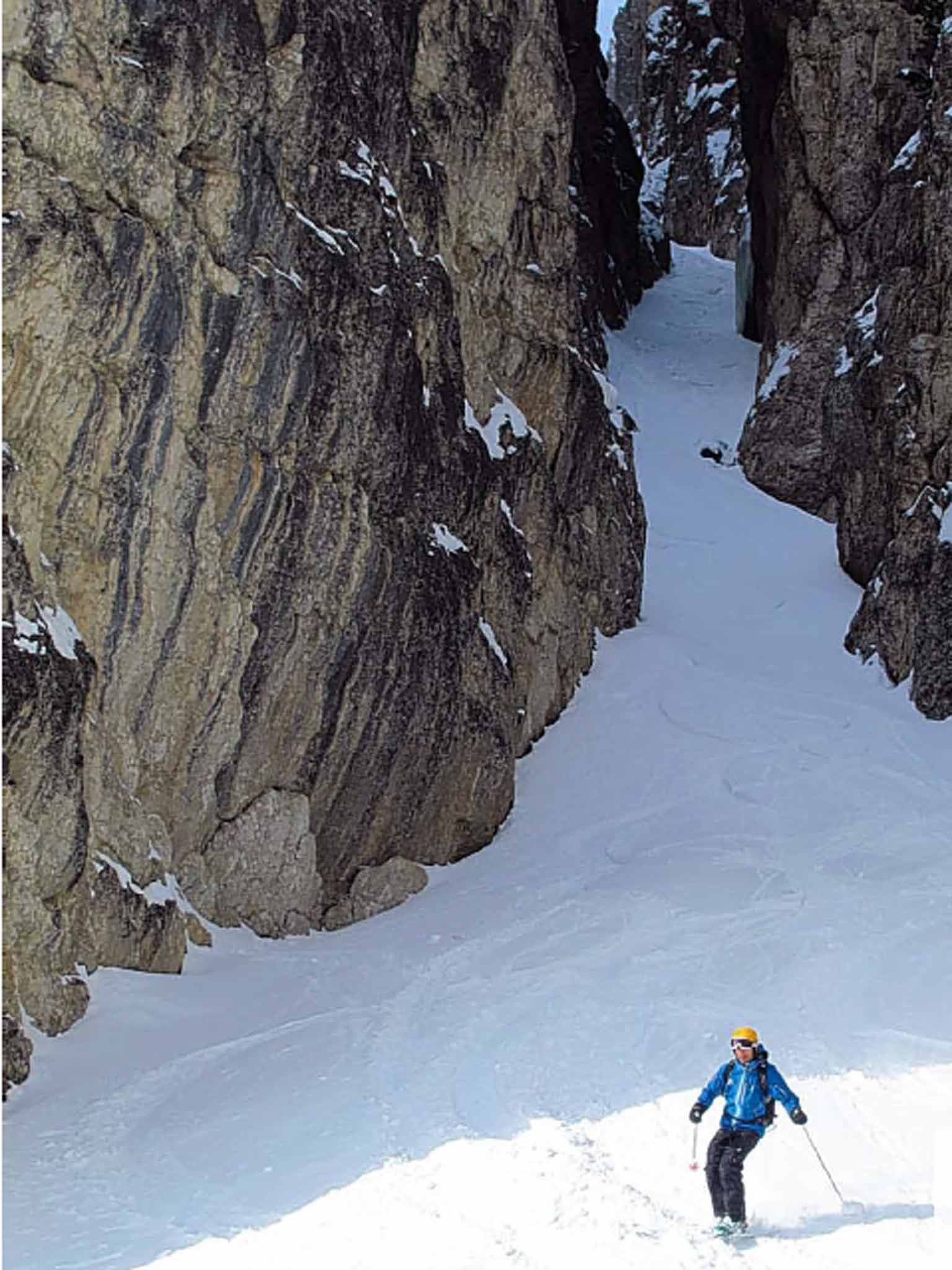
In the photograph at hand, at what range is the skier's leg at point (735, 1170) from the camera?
32.9 ft

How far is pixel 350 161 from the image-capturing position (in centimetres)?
1923

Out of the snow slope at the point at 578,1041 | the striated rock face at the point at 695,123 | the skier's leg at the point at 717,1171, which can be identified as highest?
the striated rock face at the point at 695,123

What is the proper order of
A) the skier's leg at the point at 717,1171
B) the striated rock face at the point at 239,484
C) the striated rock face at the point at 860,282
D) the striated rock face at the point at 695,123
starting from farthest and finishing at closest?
the striated rock face at the point at 695,123 → the striated rock face at the point at 860,282 → the striated rock face at the point at 239,484 → the skier's leg at the point at 717,1171

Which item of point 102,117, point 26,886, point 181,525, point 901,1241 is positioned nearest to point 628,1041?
point 901,1241

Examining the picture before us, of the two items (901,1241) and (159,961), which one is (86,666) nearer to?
(159,961)

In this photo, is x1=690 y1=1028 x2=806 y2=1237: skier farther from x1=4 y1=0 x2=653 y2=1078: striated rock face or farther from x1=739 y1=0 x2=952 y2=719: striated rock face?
x1=739 y1=0 x2=952 y2=719: striated rock face

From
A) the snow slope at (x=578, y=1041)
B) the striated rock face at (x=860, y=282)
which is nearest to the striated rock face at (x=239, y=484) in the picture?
the snow slope at (x=578, y=1041)

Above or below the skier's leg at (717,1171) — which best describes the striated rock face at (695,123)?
above

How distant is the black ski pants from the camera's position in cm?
1003

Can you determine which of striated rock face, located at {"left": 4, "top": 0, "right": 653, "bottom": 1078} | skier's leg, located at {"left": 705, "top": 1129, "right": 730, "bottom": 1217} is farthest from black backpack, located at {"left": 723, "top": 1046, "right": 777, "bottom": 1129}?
striated rock face, located at {"left": 4, "top": 0, "right": 653, "bottom": 1078}

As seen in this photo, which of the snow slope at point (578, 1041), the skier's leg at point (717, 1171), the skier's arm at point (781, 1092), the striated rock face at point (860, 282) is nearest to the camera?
the skier's arm at point (781, 1092)

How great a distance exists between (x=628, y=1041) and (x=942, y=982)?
11.7 ft

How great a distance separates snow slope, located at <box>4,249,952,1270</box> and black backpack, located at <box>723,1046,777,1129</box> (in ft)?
2.54

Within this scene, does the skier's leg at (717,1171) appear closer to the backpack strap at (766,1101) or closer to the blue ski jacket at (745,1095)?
the blue ski jacket at (745,1095)
